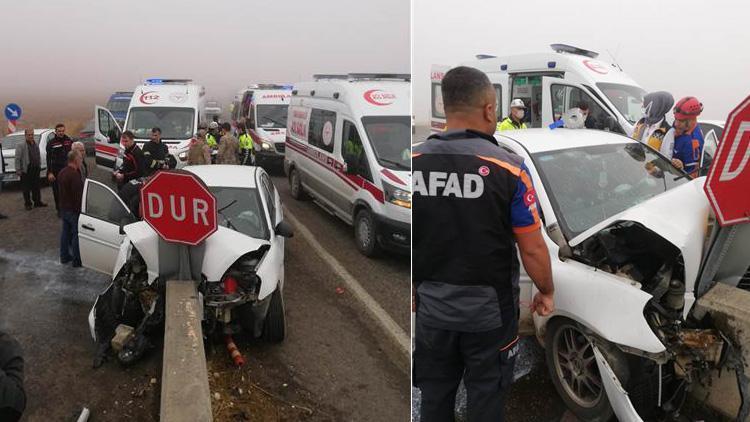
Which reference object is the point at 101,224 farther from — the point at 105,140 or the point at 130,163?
the point at 105,140

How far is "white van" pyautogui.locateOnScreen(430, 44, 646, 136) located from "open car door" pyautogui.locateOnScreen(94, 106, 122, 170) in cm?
583

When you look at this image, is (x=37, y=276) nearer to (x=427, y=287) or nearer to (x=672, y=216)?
(x=427, y=287)

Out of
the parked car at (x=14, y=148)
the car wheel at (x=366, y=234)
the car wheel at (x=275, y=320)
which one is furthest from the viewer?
the parked car at (x=14, y=148)

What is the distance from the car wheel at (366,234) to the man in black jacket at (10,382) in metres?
3.80

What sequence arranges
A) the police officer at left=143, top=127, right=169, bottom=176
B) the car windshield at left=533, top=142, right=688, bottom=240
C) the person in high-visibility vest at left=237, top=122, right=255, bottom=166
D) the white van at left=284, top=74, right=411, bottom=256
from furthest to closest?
1. the person in high-visibility vest at left=237, top=122, right=255, bottom=166
2. the police officer at left=143, top=127, right=169, bottom=176
3. the white van at left=284, top=74, right=411, bottom=256
4. the car windshield at left=533, top=142, right=688, bottom=240

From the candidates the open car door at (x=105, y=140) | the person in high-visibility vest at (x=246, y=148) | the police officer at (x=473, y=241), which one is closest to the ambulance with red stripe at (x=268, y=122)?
the person in high-visibility vest at (x=246, y=148)

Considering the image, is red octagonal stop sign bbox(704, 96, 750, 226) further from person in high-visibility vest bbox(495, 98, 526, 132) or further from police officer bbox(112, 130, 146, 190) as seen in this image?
police officer bbox(112, 130, 146, 190)

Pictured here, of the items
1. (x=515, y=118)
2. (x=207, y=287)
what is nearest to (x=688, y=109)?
(x=515, y=118)

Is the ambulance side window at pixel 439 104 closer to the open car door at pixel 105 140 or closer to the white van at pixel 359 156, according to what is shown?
the white van at pixel 359 156

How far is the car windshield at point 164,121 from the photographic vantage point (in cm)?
1051

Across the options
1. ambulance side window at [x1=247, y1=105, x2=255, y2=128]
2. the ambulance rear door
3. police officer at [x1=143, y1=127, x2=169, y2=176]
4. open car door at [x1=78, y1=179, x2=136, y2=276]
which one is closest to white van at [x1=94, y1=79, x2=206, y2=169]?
ambulance side window at [x1=247, y1=105, x2=255, y2=128]

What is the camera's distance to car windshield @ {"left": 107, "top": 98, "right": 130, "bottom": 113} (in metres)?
16.2

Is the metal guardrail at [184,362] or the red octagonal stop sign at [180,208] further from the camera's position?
the red octagonal stop sign at [180,208]

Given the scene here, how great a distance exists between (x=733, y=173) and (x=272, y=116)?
1194 centimetres
